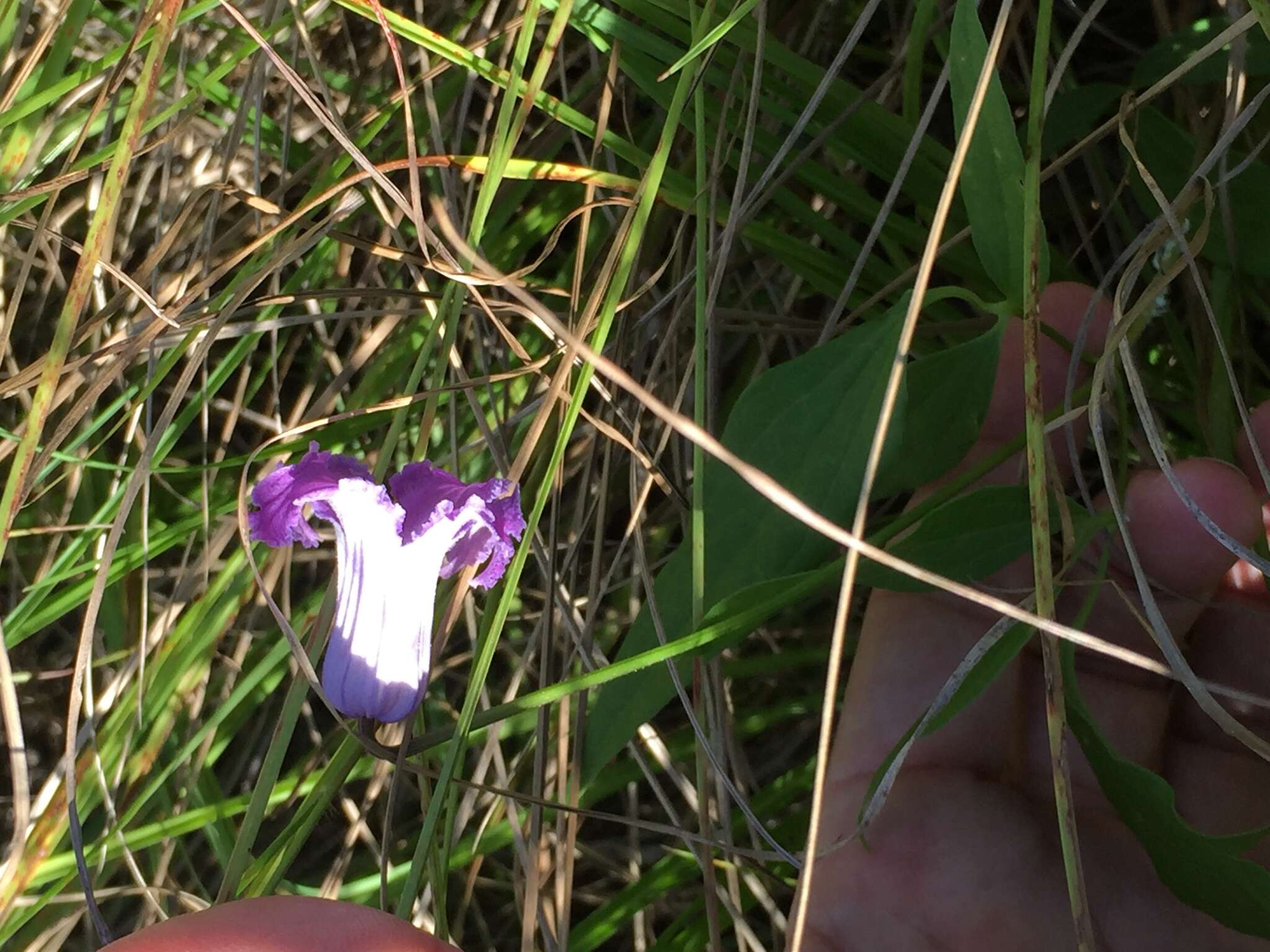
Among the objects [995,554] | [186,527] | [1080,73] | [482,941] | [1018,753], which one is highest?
[1080,73]

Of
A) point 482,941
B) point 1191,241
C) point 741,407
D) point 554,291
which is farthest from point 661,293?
point 482,941

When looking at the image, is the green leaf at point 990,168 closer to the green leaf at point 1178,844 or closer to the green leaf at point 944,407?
the green leaf at point 944,407

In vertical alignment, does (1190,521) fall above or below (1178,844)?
above

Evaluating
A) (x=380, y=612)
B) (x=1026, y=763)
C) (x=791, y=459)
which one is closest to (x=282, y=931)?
(x=380, y=612)

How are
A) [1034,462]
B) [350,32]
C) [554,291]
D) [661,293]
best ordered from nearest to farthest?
Answer: [1034,462] < [554,291] < [661,293] < [350,32]

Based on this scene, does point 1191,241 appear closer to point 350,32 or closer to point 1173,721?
point 1173,721

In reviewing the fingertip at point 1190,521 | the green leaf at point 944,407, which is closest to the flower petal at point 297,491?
the green leaf at point 944,407

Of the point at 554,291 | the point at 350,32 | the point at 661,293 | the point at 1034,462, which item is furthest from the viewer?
the point at 350,32

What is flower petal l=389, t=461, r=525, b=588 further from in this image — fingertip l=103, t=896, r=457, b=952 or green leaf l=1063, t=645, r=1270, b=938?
green leaf l=1063, t=645, r=1270, b=938

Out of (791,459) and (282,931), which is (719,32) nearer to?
(791,459)
